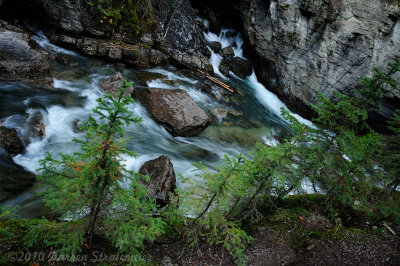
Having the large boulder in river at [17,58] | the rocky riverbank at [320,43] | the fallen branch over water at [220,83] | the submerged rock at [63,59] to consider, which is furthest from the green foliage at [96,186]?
the rocky riverbank at [320,43]

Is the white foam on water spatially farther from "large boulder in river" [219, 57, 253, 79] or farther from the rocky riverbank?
"large boulder in river" [219, 57, 253, 79]

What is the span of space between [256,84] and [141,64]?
940 centimetres

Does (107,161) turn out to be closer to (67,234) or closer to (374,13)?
(67,234)

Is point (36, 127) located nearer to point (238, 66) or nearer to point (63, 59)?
point (63, 59)

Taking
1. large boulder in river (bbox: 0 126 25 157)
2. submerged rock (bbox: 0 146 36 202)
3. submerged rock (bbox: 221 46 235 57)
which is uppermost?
submerged rock (bbox: 221 46 235 57)

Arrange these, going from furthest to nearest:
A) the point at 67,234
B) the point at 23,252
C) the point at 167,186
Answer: the point at 167,186 < the point at 23,252 < the point at 67,234

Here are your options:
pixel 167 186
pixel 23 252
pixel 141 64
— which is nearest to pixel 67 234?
pixel 23 252

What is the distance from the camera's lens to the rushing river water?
8.28 meters

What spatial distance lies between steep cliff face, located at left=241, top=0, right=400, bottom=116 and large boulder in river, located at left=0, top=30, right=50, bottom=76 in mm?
13741

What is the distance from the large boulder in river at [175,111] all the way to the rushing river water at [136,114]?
1.17 ft

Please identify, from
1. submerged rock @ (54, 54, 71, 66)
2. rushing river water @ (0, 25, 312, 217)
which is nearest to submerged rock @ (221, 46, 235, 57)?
rushing river water @ (0, 25, 312, 217)

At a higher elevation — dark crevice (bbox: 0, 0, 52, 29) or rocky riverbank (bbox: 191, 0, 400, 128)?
rocky riverbank (bbox: 191, 0, 400, 128)

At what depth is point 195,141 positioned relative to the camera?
36.0 ft

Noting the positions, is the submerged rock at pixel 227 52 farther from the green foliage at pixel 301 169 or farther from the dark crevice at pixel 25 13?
the green foliage at pixel 301 169
